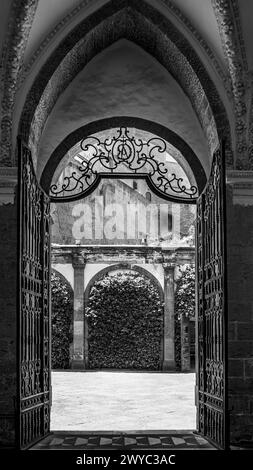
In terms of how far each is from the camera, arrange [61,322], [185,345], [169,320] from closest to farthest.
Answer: [185,345], [169,320], [61,322]

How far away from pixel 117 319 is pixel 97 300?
0.87 metres

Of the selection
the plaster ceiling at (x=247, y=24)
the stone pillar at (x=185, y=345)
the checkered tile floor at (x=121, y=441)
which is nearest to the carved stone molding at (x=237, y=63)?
the plaster ceiling at (x=247, y=24)

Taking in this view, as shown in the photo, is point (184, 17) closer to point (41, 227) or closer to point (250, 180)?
point (250, 180)

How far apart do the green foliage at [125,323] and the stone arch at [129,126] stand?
1284 centimetres

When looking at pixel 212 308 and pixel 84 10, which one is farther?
pixel 84 10

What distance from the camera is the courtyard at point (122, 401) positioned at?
904 cm

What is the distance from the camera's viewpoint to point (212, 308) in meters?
6.88

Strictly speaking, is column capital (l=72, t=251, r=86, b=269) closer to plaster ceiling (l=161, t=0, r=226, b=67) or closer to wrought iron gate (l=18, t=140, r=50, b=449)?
wrought iron gate (l=18, t=140, r=50, b=449)

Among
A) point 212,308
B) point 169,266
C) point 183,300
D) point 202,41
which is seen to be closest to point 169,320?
point 183,300

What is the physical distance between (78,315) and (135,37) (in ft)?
45.2

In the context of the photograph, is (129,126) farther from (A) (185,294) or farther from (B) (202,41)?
(A) (185,294)

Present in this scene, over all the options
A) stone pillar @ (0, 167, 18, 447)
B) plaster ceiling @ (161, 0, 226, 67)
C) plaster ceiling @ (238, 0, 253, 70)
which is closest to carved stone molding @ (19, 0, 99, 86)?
plaster ceiling @ (161, 0, 226, 67)

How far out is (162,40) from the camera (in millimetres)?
7387

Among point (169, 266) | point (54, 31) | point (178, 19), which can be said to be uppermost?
point (178, 19)
